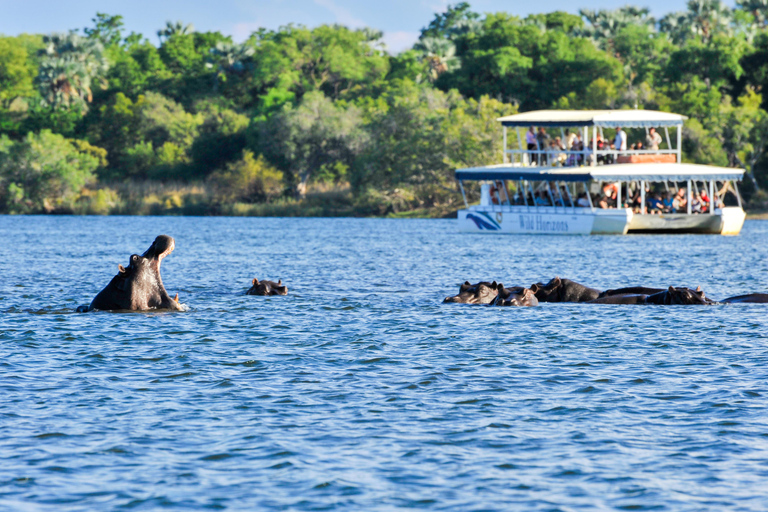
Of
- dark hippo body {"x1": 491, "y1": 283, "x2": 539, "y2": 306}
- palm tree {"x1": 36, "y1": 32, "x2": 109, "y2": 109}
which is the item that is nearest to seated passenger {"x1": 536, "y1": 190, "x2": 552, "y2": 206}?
dark hippo body {"x1": 491, "y1": 283, "x2": 539, "y2": 306}

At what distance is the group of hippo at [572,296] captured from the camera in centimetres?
2430

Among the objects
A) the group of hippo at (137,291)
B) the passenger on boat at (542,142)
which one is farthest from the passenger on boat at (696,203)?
the group of hippo at (137,291)

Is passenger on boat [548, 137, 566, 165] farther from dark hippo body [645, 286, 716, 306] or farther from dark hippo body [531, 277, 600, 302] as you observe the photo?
dark hippo body [645, 286, 716, 306]

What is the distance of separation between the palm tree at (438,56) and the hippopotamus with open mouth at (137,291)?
89249 mm

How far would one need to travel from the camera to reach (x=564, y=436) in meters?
11.7

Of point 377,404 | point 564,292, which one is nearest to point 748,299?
point 564,292

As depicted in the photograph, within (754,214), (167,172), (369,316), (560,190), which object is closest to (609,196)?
(560,190)

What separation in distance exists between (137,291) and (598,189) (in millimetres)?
42728

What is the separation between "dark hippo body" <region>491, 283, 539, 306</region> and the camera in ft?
79.7

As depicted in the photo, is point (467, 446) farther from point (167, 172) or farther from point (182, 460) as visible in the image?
point (167, 172)

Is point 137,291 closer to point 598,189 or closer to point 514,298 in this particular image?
point 514,298

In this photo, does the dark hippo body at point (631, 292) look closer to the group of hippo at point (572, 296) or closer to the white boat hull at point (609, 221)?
the group of hippo at point (572, 296)

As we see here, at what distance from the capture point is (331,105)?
100812mm

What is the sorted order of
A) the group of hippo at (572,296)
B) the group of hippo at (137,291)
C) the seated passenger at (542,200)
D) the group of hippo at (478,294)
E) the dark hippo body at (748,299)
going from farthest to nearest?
the seated passenger at (542,200) → the dark hippo body at (748,299) → the group of hippo at (572,296) → the group of hippo at (478,294) → the group of hippo at (137,291)
